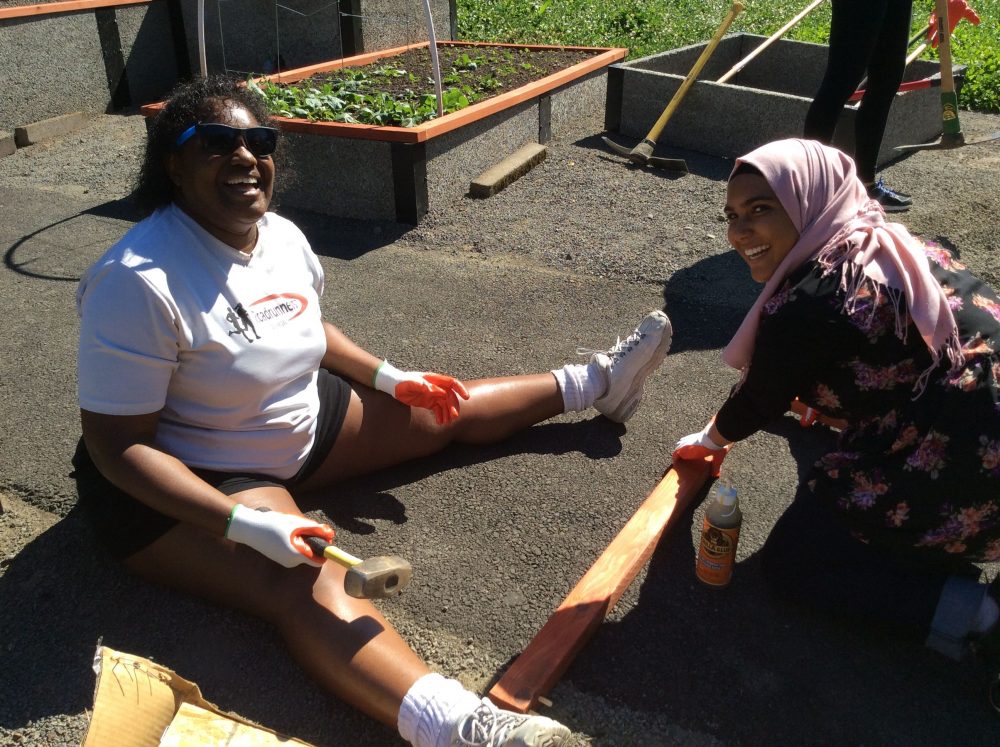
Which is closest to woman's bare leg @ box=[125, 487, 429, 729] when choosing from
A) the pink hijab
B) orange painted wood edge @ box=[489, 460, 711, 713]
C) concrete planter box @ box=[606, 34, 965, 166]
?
orange painted wood edge @ box=[489, 460, 711, 713]

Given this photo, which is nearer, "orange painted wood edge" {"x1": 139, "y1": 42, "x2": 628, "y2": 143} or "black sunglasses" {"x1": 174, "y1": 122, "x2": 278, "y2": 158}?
"black sunglasses" {"x1": 174, "y1": 122, "x2": 278, "y2": 158}

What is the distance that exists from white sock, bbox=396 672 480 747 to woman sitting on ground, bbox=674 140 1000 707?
3.25 ft

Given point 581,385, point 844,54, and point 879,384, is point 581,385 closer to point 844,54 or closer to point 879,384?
point 879,384

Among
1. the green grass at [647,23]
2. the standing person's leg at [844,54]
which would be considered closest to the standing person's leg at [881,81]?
the standing person's leg at [844,54]

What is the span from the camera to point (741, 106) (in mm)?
6258

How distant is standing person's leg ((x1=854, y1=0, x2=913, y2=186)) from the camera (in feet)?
16.1

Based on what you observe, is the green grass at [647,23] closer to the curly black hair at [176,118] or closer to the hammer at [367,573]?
the curly black hair at [176,118]

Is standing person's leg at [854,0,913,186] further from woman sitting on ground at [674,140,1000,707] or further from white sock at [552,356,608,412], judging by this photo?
woman sitting on ground at [674,140,1000,707]

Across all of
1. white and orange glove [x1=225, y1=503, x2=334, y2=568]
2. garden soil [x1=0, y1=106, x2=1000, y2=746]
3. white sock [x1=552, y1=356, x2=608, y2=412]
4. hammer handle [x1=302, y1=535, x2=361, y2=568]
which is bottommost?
garden soil [x1=0, y1=106, x2=1000, y2=746]

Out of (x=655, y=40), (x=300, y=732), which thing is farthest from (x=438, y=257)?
(x=655, y=40)

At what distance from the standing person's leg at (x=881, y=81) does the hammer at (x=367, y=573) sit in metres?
4.25

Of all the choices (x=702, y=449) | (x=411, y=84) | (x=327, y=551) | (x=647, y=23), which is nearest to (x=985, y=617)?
(x=702, y=449)

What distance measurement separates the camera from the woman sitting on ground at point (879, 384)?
2.06 meters

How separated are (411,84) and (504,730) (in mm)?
5734
